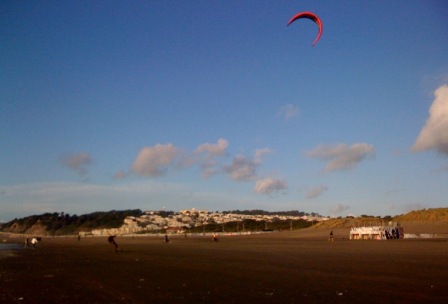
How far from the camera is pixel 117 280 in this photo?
13.6 metres

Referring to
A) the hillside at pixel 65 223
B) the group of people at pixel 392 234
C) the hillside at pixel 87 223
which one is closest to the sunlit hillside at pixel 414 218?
the hillside at pixel 87 223

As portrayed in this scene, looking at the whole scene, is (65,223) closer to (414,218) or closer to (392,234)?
(414,218)

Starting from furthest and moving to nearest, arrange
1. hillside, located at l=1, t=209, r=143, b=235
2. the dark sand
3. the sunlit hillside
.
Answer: hillside, located at l=1, t=209, r=143, b=235, the sunlit hillside, the dark sand

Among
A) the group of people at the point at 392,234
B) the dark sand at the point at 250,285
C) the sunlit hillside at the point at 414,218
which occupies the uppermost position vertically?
the sunlit hillside at the point at 414,218

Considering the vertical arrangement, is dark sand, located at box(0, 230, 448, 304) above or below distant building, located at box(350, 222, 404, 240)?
below

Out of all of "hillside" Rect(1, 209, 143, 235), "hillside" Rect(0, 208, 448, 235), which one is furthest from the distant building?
"hillside" Rect(1, 209, 143, 235)

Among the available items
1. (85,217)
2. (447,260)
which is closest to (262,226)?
(447,260)

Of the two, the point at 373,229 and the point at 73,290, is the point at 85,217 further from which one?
→ the point at 73,290

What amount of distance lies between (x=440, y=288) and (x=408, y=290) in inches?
33.0

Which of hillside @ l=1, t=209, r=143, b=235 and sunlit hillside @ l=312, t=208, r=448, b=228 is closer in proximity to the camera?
sunlit hillside @ l=312, t=208, r=448, b=228

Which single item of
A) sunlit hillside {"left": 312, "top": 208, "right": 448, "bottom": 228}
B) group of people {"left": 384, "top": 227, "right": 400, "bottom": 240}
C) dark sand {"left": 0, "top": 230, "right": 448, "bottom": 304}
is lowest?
dark sand {"left": 0, "top": 230, "right": 448, "bottom": 304}

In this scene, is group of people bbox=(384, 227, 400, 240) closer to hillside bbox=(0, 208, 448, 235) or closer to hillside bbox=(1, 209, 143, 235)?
hillside bbox=(0, 208, 448, 235)

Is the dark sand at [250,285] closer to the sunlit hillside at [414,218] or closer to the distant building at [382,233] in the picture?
the distant building at [382,233]

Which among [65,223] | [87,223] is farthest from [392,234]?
[65,223]
